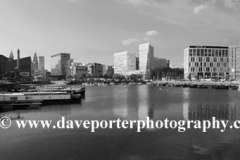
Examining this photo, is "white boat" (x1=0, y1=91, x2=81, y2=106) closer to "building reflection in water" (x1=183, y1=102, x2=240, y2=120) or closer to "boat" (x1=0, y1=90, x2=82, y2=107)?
"boat" (x1=0, y1=90, x2=82, y2=107)

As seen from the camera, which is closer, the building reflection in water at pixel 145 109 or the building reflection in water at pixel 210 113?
the building reflection in water at pixel 210 113

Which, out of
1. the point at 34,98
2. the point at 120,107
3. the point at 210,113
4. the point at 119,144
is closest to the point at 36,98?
the point at 34,98

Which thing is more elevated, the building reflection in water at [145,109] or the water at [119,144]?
the building reflection in water at [145,109]

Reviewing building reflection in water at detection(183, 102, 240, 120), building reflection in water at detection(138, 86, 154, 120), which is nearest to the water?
building reflection in water at detection(183, 102, 240, 120)

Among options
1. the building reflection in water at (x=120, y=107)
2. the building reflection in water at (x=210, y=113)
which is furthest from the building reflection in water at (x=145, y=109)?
the building reflection in water at (x=210, y=113)

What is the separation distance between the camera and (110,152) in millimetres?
22359

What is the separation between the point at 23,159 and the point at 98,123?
16.6 m

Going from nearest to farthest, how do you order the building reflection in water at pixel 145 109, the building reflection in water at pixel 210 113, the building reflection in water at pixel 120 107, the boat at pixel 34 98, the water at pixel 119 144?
the water at pixel 119 144, the building reflection in water at pixel 210 113, the building reflection in water at pixel 145 109, the building reflection in water at pixel 120 107, the boat at pixel 34 98

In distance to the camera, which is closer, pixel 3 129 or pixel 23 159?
pixel 23 159

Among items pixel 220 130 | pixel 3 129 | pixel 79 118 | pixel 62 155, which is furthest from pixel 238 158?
pixel 3 129

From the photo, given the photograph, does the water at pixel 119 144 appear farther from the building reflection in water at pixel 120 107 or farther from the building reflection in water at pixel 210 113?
the building reflection in water at pixel 120 107

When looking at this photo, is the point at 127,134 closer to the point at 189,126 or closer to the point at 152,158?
the point at 152,158

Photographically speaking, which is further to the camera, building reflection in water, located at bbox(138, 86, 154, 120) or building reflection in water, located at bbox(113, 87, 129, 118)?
building reflection in water, located at bbox(113, 87, 129, 118)

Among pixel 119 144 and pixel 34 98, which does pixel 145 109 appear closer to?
pixel 119 144
